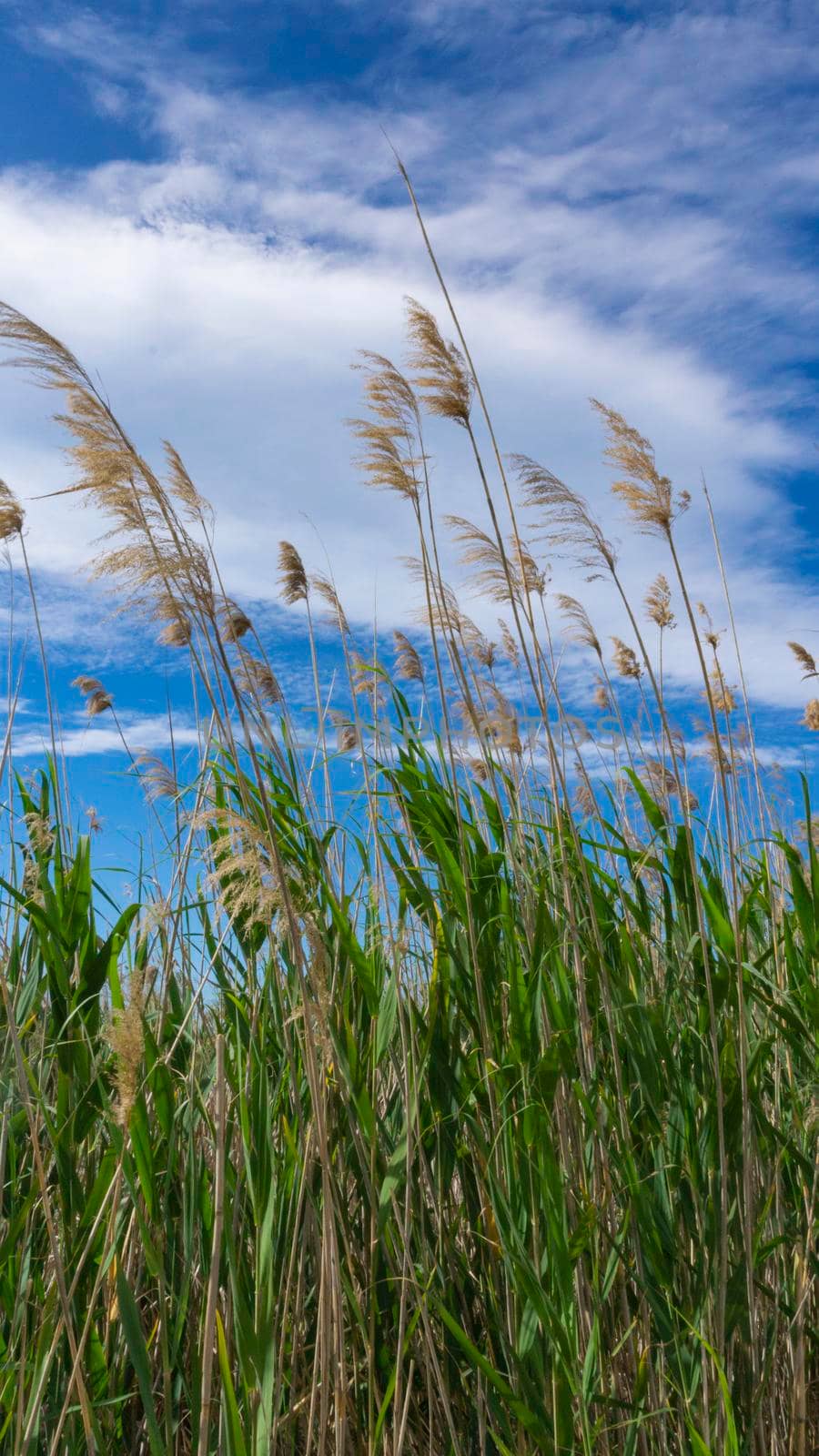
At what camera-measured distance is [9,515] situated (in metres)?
2.98

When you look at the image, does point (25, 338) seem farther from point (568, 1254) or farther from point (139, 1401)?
point (139, 1401)

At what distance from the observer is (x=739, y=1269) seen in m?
2.21

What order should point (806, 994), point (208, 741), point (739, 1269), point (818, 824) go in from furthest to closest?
point (818, 824)
point (208, 741)
point (806, 994)
point (739, 1269)

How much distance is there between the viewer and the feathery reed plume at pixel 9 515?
2975mm

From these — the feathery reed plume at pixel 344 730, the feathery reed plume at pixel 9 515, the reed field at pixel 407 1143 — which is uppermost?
the feathery reed plume at pixel 9 515

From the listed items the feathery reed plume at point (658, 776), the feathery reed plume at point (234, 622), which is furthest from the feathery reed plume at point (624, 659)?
the feathery reed plume at point (234, 622)

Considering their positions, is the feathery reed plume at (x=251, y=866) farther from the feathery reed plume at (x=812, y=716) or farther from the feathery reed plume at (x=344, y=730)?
the feathery reed plume at (x=812, y=716)

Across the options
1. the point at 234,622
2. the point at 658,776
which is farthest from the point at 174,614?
the point at 658,776

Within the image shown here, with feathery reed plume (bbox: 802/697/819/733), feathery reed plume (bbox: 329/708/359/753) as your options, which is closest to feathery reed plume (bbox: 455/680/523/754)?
feathery reed plume (bbox: 329/708/359/753)

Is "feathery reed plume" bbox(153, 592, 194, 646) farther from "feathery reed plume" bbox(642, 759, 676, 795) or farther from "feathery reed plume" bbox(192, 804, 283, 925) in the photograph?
"feathery reed plume" bbox(642, 759, 676, 795)

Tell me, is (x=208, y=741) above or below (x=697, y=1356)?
above

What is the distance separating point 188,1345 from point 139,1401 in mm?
430

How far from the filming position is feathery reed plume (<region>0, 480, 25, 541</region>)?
297 centimetres

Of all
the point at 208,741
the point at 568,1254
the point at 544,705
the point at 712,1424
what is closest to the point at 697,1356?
the point at 712,1424
